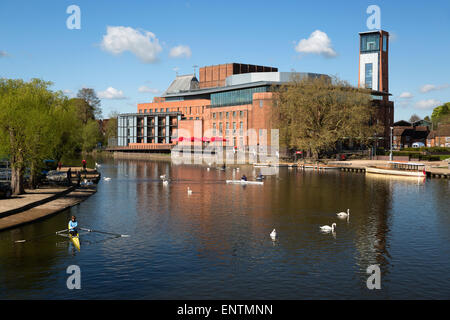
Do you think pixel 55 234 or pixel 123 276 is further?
pixel 55 234

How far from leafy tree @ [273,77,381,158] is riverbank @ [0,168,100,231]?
222 feet

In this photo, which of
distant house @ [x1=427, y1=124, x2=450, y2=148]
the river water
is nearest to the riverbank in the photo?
the river water

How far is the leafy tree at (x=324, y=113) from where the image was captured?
11475 cm

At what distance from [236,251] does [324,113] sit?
91738 millimetres

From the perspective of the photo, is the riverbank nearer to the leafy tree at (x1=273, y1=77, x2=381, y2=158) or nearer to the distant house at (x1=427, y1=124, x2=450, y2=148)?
the leafy tree at (x1=273, y1=77, x2=381, y2=158)

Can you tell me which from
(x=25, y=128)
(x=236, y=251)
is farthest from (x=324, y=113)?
(x=236, y=251)

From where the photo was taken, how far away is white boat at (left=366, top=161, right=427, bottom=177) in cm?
8694

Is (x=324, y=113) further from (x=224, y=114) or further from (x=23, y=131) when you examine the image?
(x=23, y=131)

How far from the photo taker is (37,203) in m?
46.7

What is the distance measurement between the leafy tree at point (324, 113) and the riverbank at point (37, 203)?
67.5 metres
